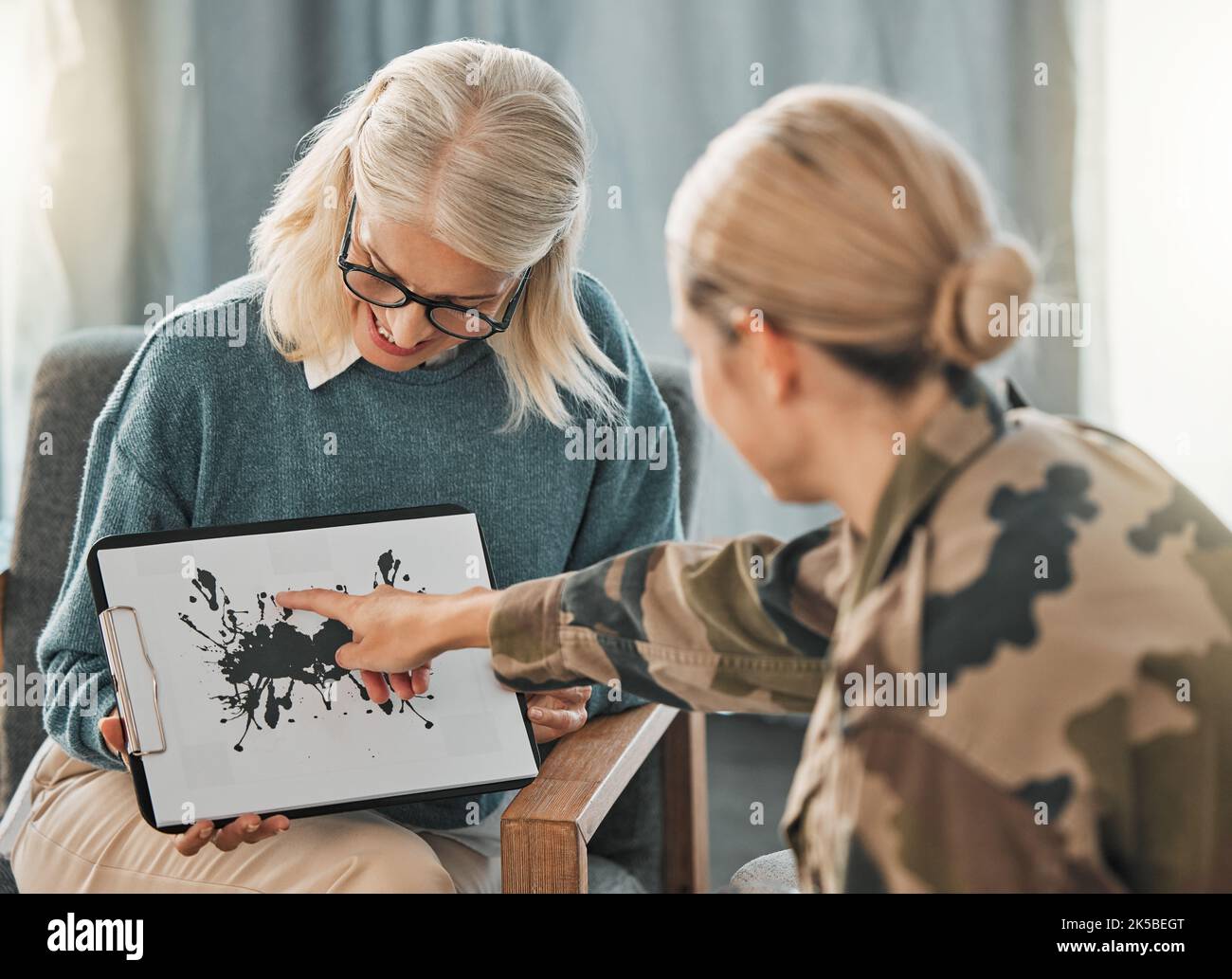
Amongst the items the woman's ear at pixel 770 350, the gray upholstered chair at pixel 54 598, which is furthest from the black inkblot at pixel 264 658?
the woman's ear at pixel 770 350

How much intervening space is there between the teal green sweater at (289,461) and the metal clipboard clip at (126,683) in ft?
0.57

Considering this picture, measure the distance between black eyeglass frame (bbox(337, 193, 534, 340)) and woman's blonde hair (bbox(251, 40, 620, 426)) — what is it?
4 centimetres

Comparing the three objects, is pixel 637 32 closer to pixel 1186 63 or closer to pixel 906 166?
pixel 1186 63

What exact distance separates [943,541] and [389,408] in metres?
0.75

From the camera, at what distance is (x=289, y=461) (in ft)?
4.15

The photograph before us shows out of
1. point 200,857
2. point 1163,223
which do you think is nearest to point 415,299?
point 200,857

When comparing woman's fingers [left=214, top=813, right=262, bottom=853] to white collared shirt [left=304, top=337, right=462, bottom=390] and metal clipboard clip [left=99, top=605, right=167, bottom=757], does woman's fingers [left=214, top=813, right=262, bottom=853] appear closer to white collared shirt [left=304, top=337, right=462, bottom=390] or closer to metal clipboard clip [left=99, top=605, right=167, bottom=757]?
metal clipboard clip [left=99, top=605, right=167, bottom=757]

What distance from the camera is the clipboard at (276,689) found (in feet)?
3.31

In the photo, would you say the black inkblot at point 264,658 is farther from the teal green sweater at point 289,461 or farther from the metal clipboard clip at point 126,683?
the teal green sweater at point 289,461

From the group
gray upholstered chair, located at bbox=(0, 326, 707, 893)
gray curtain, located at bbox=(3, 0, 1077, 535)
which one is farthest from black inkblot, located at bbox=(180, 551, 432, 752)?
gray curtain, located at bbox=(3, 0, 1077, 535)

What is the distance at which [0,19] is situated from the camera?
7.34ft

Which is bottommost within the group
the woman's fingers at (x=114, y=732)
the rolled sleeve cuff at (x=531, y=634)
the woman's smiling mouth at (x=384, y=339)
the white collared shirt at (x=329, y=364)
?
the woman's fingers at (x=114, y=732)
